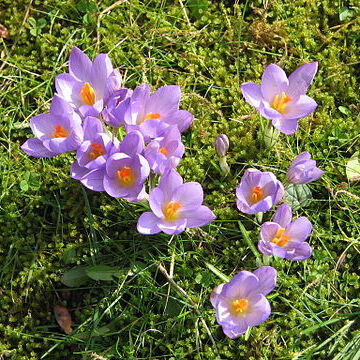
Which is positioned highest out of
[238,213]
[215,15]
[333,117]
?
[215,15]

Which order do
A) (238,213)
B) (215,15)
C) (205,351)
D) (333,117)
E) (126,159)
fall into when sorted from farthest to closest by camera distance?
(215,15) → (333,117) → (238,213) → (205,351) → (126,159)

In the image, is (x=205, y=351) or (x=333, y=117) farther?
(x=333, y=117)

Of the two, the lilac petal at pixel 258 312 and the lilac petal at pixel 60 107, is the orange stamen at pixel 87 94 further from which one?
the lilac petal at pixel 258 312

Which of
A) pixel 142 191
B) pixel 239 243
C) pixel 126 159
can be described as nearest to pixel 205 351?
pixel 239 243

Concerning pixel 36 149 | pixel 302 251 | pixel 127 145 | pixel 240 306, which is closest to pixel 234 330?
pixel 240 306

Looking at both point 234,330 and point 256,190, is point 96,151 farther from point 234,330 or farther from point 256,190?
point 234,330

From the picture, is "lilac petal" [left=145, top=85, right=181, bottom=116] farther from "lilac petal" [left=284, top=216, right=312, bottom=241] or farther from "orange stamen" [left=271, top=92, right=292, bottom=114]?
"lilac petal" [left=284, top=216, right=312, bottom=241]

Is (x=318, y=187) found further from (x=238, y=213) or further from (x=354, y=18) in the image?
(x=354, y=18)
